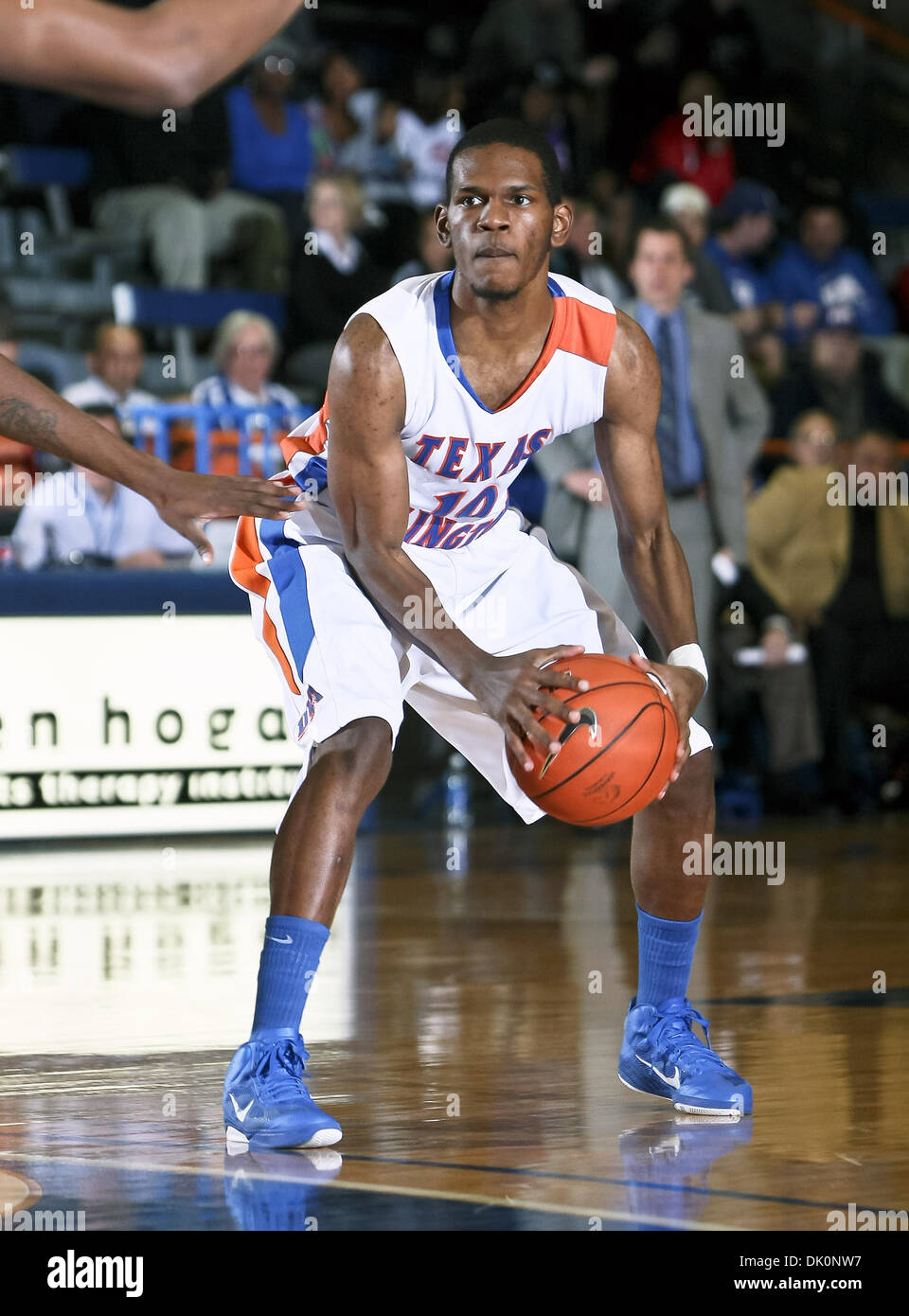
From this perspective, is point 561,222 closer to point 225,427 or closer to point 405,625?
point 405,625

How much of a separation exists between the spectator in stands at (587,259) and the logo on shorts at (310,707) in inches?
229

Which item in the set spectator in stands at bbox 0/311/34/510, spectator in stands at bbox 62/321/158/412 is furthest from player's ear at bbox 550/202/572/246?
spectator in stands at bbox 62/321/158/412

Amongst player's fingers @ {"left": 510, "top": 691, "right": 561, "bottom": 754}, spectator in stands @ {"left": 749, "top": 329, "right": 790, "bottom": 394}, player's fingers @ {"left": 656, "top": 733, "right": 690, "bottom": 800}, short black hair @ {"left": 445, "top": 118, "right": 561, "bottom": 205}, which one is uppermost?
spectator in stands @ {"left": 749, "top": 329, "right": 790, "bottom": 394}

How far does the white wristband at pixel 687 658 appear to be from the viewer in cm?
435

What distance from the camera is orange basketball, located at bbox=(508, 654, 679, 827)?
3.89 m

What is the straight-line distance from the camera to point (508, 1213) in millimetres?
3256

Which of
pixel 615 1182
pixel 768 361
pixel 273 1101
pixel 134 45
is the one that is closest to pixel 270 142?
pixel 768 361

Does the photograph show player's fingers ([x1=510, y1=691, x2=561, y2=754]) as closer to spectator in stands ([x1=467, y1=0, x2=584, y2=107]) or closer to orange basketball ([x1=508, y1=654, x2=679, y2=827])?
orange basketball ([x1=508, y1=654, x2=679, y2=827])

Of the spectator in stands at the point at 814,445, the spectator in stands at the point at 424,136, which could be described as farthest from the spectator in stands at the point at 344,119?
the spectator in stands at the point at 814,445

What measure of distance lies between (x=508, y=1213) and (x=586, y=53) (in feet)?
42.2

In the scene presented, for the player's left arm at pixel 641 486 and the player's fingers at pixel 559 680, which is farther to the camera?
the player's left arm at pixel 641 486

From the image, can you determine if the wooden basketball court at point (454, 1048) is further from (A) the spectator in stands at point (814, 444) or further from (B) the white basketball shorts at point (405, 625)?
(A) the spectator in stands at point (814, 444)

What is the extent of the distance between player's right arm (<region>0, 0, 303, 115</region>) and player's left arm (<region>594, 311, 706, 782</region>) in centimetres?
196
